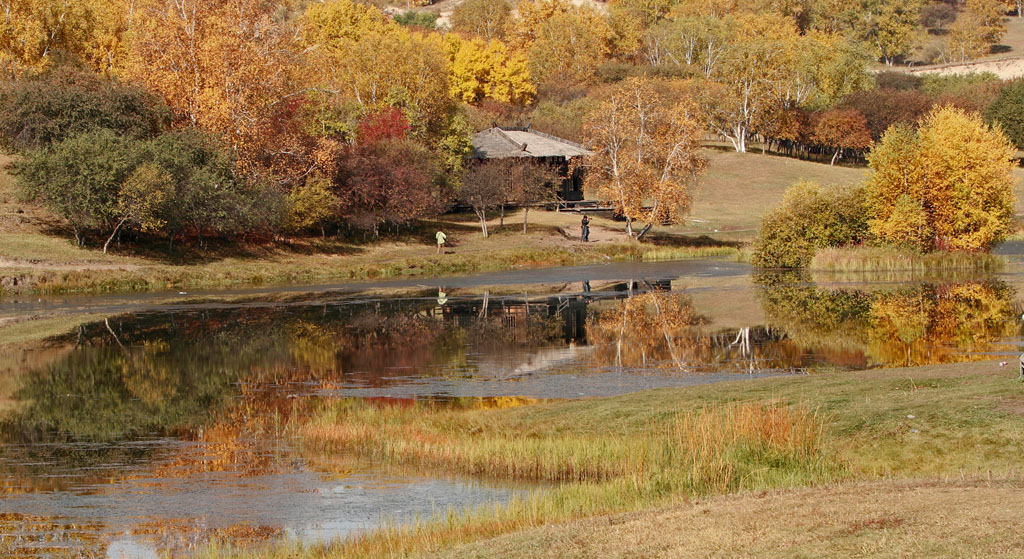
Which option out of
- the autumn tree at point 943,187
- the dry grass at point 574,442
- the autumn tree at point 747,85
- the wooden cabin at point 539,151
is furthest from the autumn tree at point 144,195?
the autumn tree at point 747,85

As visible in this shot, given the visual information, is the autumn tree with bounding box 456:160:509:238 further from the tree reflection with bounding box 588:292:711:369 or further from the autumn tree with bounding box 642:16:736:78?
the autumn tree with bounding box 642:16:736:78

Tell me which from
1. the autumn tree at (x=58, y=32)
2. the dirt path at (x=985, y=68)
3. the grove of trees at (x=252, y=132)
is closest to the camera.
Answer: the grove of trees at (x=252, y=132)

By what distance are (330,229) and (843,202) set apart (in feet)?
111

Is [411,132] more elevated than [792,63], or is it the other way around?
[792,63]

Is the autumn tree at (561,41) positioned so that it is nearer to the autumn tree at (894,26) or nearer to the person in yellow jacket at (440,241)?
the autumn tree at (894,26)

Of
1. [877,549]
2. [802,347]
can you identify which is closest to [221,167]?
[802,347]

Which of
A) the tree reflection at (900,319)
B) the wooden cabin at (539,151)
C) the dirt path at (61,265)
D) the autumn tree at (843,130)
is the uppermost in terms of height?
the autumn tree at (843,130)

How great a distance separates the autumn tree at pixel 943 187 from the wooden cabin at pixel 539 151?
39434mm

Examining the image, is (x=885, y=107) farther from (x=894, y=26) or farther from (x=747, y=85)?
(x=894, y=26)

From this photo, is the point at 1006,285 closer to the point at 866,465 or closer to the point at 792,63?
the point at 866,465

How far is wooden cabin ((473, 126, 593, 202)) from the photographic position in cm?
9151

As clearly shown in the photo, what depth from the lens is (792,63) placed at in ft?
443

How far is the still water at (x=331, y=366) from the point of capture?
16406mm

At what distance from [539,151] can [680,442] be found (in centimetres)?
7855
